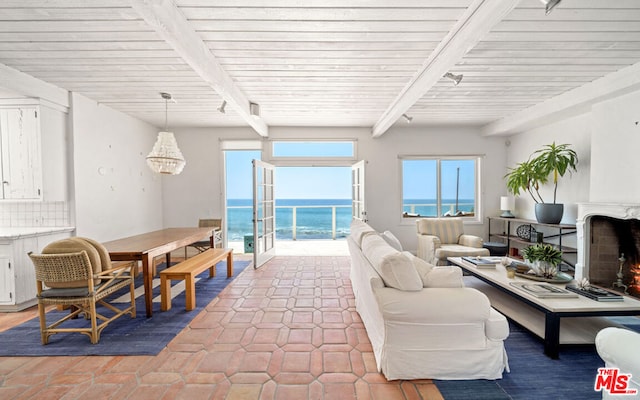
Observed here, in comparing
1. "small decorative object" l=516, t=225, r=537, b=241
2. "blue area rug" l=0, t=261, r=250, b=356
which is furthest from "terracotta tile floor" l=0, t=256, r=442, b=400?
"small decorative object" l=516, t=225, r=537, b=241

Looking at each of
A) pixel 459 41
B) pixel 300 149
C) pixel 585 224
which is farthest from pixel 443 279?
pixel 300 149

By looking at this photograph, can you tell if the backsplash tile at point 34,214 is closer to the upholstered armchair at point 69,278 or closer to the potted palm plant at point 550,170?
the upholstered armchair at point 69,278

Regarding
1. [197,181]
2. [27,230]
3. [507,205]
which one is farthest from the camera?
[197,181]

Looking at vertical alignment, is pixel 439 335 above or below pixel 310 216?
above

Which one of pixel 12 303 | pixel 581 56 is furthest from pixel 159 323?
pixel 581 56

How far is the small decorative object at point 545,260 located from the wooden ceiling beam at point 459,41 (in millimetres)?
2088

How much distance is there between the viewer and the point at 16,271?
2924 millimetres

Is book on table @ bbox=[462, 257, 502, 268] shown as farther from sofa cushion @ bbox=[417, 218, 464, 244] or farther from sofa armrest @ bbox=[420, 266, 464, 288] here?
sofa armrest @ bbox=[420, 266, 464, 288]

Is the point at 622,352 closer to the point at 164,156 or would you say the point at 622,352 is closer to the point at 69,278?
the point at 69,278

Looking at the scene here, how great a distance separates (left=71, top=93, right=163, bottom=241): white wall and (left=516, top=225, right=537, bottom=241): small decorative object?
270 inches

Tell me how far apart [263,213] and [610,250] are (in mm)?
5043

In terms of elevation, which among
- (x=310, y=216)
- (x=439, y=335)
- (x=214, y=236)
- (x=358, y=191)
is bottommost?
(x=310, y=216)

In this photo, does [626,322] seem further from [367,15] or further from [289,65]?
[289,65]

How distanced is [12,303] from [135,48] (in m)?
3.04
